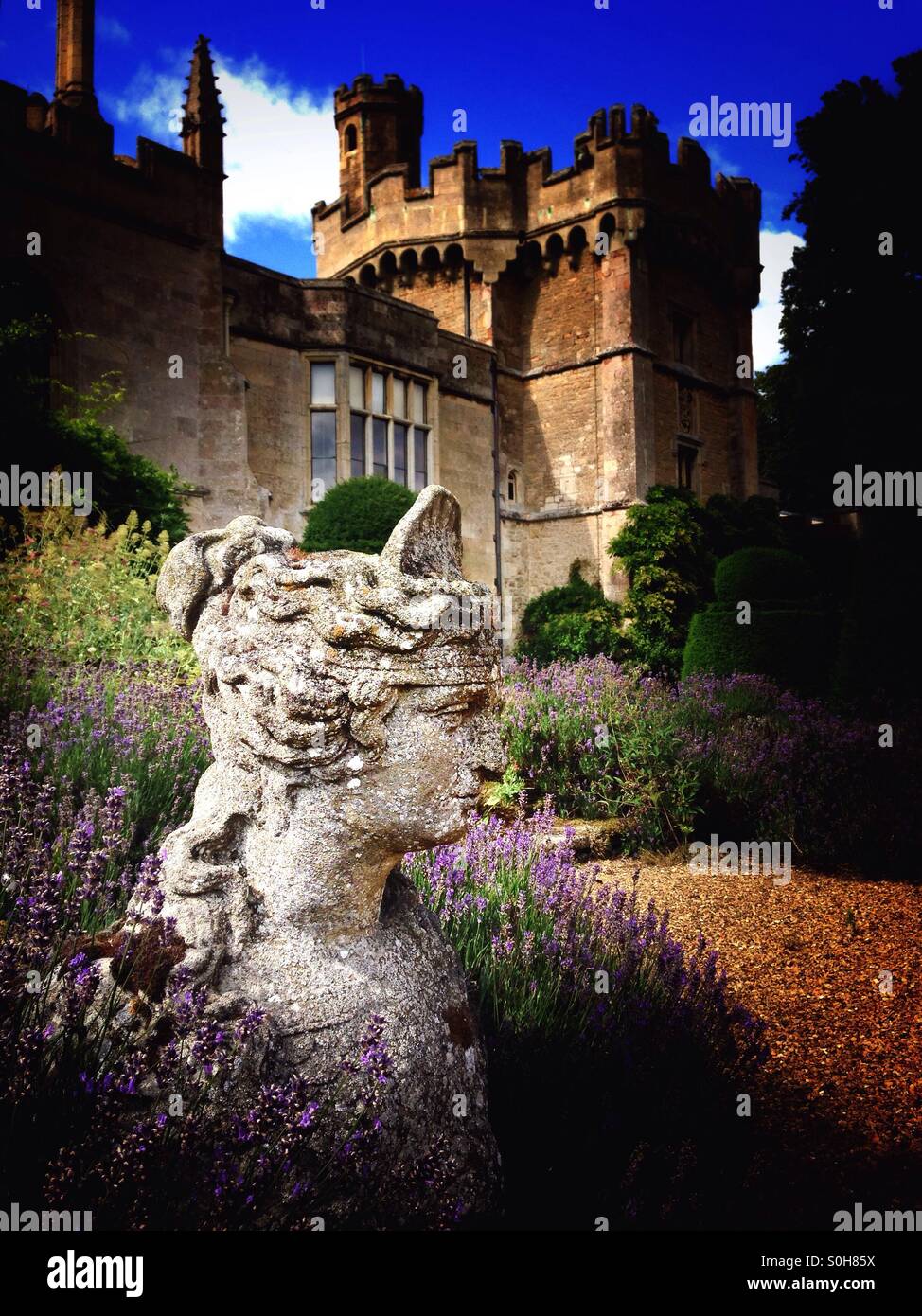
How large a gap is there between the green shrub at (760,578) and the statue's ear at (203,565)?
34.3 ft

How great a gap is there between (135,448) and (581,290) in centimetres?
1253

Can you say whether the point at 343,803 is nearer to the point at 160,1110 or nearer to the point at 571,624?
the point at 160,1110

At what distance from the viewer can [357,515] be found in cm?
1281

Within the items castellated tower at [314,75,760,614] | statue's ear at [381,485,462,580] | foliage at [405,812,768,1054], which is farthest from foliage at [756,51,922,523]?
statue's ear at [381,485,462,580]

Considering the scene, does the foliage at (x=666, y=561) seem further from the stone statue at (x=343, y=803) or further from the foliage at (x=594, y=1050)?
the stone statue at (x=343, y=803)

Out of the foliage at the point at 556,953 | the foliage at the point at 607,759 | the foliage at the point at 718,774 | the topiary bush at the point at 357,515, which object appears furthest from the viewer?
the topiary bush at the point at 357,515

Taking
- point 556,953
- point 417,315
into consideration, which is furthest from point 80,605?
point 417,315

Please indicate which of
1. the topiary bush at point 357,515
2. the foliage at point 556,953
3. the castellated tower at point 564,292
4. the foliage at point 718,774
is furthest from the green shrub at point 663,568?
the foliage at point 556,953

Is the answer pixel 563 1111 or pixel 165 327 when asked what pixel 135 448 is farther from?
pixel 563 1111

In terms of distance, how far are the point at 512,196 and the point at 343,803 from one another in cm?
2246

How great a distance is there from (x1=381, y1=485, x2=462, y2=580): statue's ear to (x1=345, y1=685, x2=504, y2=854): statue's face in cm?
25

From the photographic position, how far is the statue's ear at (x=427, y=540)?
1.58 m

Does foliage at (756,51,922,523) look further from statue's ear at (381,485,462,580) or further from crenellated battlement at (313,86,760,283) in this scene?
statue's ear at (381,485,462,580)

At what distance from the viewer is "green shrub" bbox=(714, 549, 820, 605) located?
37.6 ft
